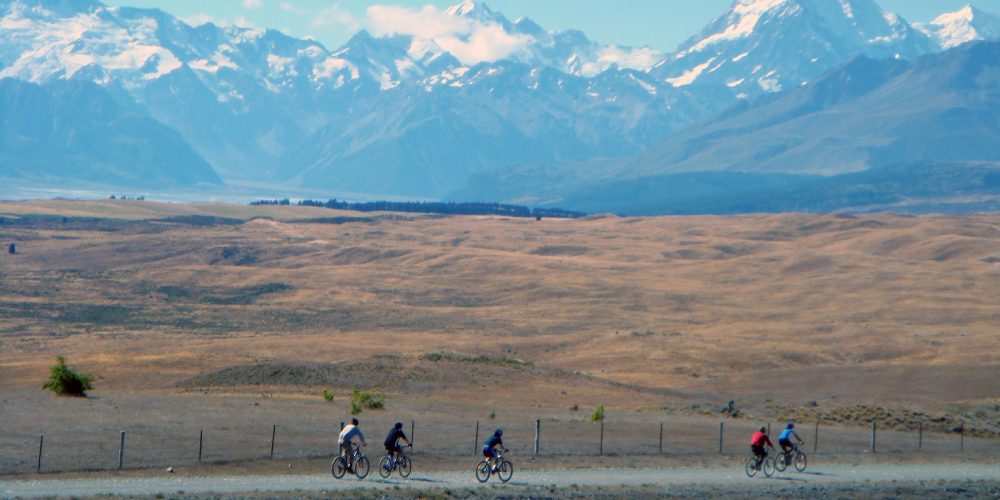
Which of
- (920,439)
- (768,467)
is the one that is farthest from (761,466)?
(920,439)

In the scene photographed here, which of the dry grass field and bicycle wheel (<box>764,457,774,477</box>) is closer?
bicycle wheel (<box>764,457,774,477</box>)

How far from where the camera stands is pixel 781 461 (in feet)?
121

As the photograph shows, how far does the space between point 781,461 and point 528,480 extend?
7787mm

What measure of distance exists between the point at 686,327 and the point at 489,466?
230 ft

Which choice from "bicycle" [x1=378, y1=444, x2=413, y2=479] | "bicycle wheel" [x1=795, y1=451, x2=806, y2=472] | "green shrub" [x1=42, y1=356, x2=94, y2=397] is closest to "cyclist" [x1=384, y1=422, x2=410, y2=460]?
"bicycle" [x1=378, y1=444, x2=413, y2=479]

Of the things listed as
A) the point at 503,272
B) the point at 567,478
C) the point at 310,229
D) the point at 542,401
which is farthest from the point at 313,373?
the point at 310,229

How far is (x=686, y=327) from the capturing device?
102 metres

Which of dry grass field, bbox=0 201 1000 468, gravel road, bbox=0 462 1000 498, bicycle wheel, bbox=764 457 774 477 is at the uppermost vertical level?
dry grass field, bbox=0 201 1000 468

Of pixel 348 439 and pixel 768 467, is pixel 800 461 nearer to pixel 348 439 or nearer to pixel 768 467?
pixel 768 467

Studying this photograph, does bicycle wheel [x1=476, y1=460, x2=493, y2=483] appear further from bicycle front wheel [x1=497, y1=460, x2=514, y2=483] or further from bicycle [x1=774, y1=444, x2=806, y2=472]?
bicycle [x1=774, y1=444, x2=806, y2=472]

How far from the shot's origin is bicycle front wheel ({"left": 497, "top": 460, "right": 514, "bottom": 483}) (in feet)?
109

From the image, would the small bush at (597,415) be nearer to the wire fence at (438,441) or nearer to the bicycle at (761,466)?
the wire fence at (438,441)

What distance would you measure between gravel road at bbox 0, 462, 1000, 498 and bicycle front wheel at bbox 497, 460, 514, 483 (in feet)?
0.61

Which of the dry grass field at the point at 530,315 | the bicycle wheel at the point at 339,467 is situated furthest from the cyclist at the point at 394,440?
the dry grass field at the point at 530,315
